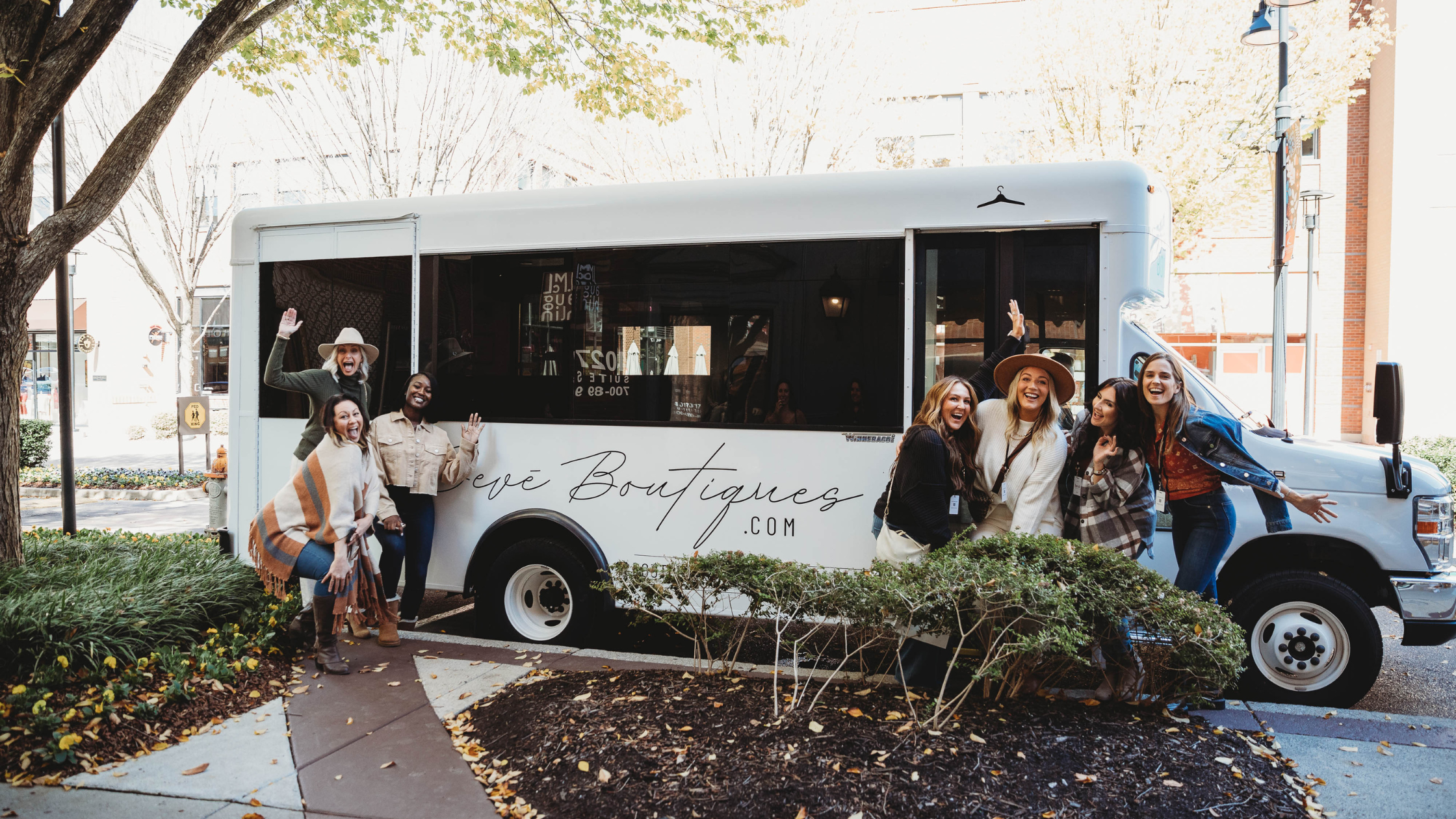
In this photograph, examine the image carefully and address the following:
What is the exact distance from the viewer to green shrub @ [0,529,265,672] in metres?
4.83

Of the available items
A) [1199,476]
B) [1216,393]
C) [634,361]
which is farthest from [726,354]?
[1216,393]

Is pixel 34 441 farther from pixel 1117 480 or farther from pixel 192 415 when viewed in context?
pixel 1117 480

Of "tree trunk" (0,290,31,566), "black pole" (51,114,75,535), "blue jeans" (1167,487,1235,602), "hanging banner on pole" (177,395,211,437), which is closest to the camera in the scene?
"blue jeans" (1167,487,1235,602)

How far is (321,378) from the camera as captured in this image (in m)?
6.02

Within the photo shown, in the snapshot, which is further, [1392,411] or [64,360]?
[64,360]

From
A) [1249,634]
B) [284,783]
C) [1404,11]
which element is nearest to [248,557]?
[284,783]

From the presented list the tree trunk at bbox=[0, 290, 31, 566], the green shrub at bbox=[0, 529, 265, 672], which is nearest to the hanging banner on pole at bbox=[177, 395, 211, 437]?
the green shrub at bbox=[0, 529, 265, 672]

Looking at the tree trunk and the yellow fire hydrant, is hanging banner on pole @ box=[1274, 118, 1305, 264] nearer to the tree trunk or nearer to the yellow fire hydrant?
the yellow fire hydrant

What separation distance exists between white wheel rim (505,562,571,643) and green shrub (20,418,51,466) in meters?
15.4

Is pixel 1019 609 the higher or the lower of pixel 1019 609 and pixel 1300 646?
the higher

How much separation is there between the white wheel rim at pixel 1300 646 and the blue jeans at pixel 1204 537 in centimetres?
51

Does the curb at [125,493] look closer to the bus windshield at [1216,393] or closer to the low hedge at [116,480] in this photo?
the low hedge at [116,480]

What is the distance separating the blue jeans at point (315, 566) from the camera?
533 cm

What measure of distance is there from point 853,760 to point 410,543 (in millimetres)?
3584
